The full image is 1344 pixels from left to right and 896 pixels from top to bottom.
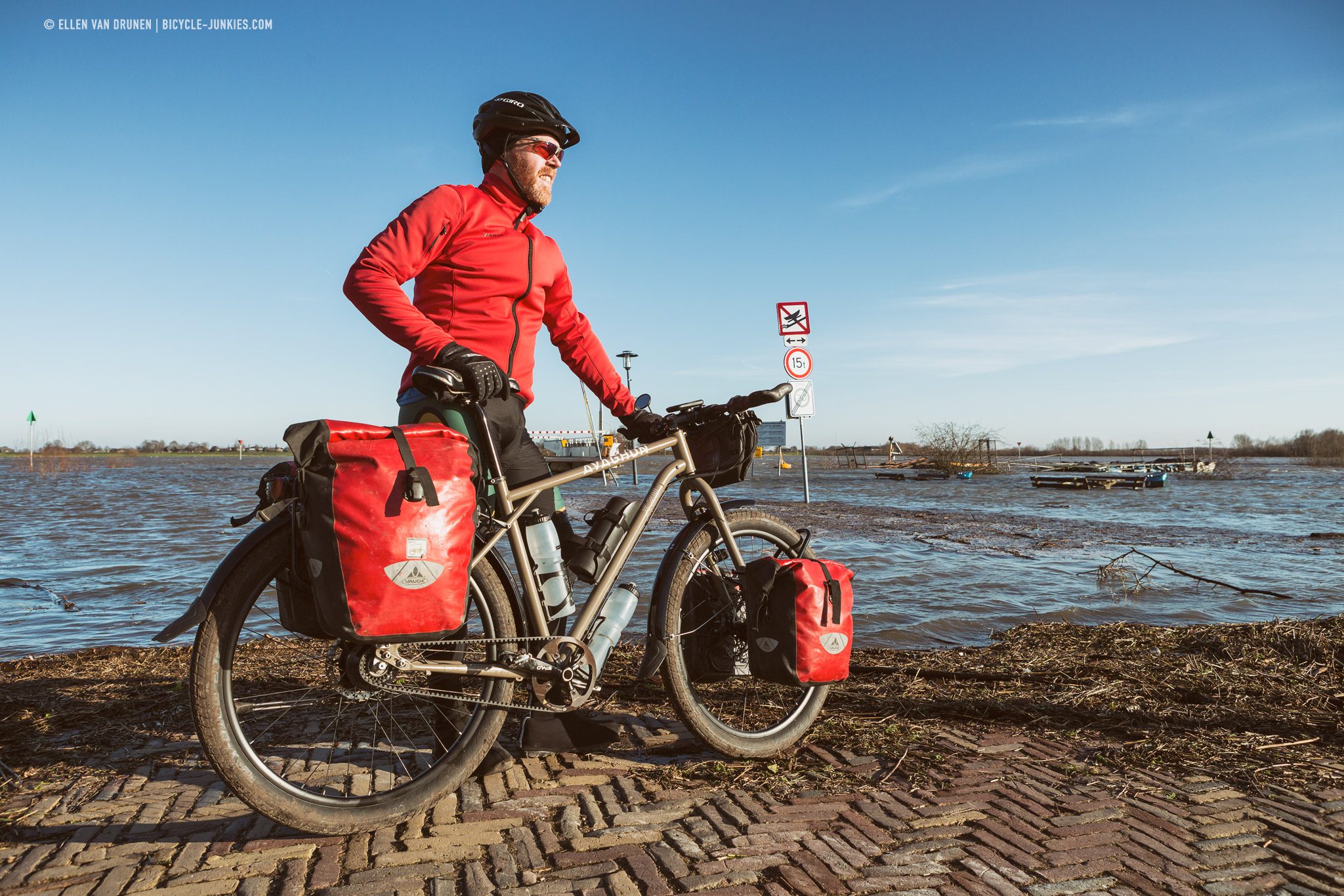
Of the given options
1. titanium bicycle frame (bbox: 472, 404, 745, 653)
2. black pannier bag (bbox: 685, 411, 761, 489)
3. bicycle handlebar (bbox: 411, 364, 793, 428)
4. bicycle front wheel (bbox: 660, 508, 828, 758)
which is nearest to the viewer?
bicycle handlebar (bbox: 411, 364, 793, 428)

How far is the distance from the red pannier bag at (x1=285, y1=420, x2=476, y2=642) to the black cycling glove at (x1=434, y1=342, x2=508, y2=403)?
285 millimetres

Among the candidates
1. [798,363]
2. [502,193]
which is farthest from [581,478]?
[798,363]

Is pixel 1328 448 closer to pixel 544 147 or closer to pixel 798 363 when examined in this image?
pixel 798 363

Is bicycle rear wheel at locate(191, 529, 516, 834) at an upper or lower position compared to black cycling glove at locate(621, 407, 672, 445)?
lower

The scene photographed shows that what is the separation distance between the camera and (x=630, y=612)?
2.88 metres

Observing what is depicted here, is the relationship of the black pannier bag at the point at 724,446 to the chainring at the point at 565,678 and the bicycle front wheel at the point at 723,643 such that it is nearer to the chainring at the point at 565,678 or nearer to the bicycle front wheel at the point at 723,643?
the bicycle front wheel at the point at 723,643

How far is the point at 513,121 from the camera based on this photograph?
2844 millimetres

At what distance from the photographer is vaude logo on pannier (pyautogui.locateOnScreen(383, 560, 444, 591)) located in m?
2.06

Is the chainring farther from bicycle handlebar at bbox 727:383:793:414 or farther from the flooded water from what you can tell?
the flooded water

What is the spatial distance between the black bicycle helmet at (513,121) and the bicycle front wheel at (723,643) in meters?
1.54

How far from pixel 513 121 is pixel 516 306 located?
24.9 inches

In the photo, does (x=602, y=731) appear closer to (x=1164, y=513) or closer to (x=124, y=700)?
(x=124, y=700)

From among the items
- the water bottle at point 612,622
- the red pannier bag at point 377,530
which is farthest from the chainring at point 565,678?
the red pannier bag at point 377,530

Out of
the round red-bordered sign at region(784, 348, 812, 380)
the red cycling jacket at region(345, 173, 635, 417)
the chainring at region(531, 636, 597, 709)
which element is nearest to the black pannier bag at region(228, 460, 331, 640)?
the red cycling jacket at region(345, 173, 635, 417)
